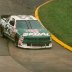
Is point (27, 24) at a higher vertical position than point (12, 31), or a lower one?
higher

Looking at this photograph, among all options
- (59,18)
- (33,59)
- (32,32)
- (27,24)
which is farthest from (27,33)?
(59,18)

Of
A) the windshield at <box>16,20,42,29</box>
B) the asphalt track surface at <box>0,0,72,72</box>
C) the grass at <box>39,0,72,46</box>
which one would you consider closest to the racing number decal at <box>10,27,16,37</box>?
the windshield at <box>16,20,42,29</box>

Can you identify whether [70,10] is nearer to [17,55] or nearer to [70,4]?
[70,4]

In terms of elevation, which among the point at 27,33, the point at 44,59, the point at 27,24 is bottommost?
the point at 44,59

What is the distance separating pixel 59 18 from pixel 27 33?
912 cm

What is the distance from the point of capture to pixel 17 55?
22.0m

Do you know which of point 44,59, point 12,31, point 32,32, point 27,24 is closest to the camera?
point 44,59

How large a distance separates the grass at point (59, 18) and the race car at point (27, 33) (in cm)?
210

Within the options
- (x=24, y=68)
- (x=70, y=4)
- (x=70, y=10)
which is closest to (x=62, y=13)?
(x=70, y=10)

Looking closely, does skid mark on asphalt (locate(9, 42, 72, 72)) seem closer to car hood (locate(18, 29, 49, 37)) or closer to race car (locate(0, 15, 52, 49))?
race car (locate(0, 15, 52, 49))

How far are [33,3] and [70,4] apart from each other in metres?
4.21

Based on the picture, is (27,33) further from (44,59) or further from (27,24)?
(44,59)

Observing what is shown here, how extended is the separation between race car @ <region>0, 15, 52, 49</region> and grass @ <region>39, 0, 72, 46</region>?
2099 mm

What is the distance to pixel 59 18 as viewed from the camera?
32281 millimetres
